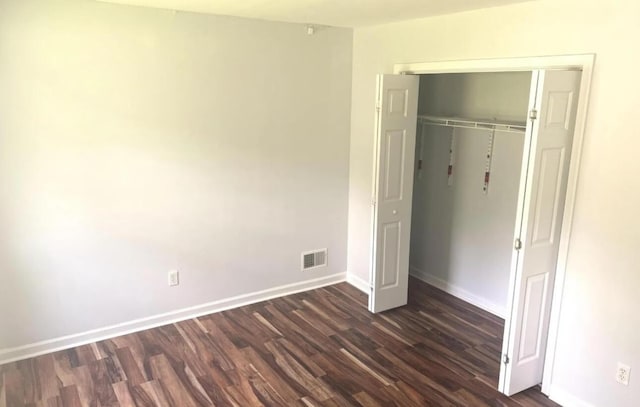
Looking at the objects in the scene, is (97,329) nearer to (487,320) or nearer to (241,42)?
(241,42)

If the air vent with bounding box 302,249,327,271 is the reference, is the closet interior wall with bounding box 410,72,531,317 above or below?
above

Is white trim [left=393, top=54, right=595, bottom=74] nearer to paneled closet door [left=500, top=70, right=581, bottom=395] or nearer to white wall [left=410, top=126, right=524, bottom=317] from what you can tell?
paneled closet door [left=500, top=70, right=581, bottom=395]

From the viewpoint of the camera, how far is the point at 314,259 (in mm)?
4680

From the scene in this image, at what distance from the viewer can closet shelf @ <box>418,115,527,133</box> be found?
380cm

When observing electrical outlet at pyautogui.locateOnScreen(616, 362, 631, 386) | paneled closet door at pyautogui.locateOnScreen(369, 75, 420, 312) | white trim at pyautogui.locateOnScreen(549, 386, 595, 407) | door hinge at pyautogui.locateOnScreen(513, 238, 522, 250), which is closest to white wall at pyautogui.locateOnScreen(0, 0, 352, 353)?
paneled closet door at pyautogui.locateOnScreen(369, 75, 420, 312)

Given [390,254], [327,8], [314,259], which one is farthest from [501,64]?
[314,259]

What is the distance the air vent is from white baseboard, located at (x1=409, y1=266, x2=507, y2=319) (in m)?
1.04

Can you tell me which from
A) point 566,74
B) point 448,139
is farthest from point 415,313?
point 566,74

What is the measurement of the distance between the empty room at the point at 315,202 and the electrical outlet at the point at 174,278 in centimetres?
6

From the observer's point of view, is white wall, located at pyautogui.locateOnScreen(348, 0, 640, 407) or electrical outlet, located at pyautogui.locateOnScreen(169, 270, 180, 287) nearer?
white wall, located at pyautogui.locateOnScreen(348, 0, 640, 407)

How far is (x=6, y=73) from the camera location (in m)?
3.06

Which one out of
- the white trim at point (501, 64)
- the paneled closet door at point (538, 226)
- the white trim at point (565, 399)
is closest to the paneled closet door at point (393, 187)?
the white trim at point (501, 64)

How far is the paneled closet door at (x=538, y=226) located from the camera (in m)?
2.71

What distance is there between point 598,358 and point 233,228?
9.21 feet
